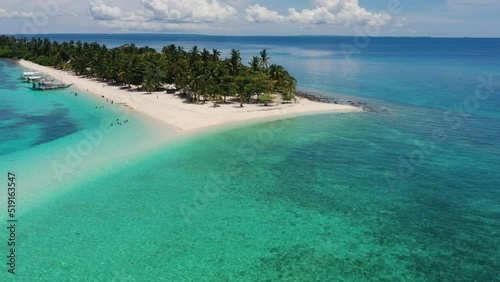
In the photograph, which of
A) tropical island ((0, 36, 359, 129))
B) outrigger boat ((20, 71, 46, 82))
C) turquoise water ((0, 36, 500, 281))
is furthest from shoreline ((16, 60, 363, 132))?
outrigger boat ((20, 71, 46, 82))

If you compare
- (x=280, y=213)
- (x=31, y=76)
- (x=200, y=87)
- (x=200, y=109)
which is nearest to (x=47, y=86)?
(x=31, y=76)

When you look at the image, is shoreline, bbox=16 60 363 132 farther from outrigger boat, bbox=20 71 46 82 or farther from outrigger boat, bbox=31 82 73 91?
outrigger boat, bbox=20 71 46 82

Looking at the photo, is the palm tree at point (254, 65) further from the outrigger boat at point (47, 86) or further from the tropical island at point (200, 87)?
the outrigger boat at point (47, 86)

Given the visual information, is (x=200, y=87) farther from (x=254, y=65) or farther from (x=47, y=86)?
(x=47, y=86)

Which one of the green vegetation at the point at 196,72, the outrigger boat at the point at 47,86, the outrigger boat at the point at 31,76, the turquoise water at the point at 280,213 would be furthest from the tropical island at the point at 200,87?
the turquoise water at the point at 280,213

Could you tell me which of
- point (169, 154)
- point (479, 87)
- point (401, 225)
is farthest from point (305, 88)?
point (401, 225)

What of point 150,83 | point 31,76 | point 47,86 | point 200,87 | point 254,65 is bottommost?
point 47,86
